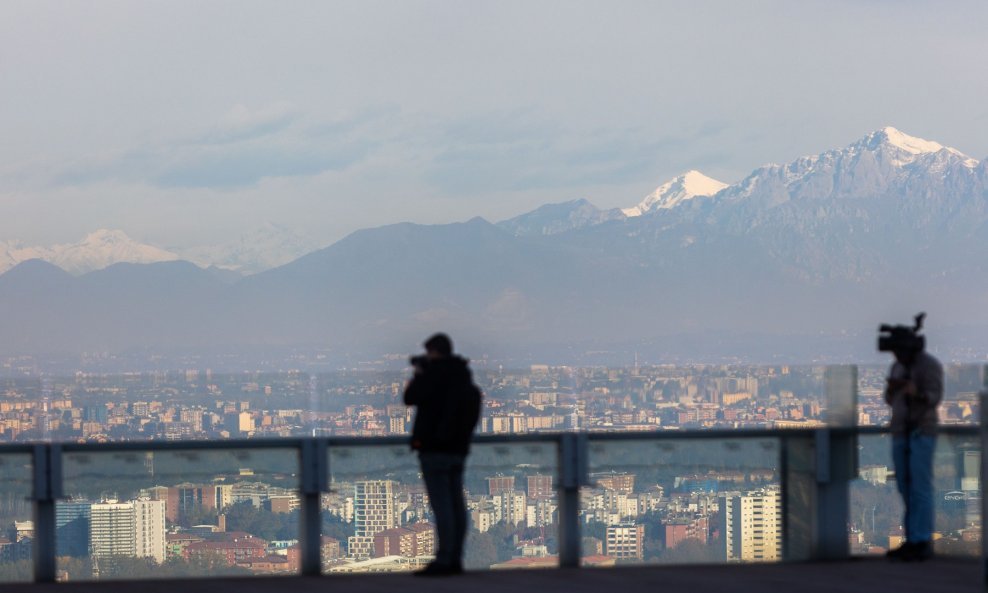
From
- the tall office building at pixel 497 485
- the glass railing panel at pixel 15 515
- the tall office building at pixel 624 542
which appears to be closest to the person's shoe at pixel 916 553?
the tall office building at pixel 624 542

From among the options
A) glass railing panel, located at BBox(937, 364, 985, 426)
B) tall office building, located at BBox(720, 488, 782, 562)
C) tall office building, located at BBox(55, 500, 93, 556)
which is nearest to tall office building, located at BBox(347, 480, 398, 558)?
tall office building, located at BBox(55, 500, 93, 556)

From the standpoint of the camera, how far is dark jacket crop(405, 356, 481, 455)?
11219 millimetres

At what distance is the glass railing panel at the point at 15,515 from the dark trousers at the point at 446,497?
3.21 m

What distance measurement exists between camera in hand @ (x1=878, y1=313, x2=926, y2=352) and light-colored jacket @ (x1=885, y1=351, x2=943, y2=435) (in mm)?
104

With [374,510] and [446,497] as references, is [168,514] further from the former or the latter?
[446,497]

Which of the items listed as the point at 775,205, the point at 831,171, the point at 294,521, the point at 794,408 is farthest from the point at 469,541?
the point at 831,171

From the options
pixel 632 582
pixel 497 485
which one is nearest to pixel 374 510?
pixel 497 485

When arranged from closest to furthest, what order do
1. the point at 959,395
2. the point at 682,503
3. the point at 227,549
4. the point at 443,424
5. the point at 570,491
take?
the point at 443,424, the point at 227,549, the point at 570,491, the point at 682,503, the point at 959,395

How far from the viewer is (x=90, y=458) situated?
38.4 feet

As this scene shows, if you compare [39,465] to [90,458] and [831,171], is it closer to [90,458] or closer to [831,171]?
[90,458]

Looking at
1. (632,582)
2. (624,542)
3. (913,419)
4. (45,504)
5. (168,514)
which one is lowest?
(632,582)

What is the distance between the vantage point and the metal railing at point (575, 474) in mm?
11656

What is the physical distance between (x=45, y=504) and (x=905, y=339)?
7.16 metres

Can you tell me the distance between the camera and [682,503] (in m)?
12.4
